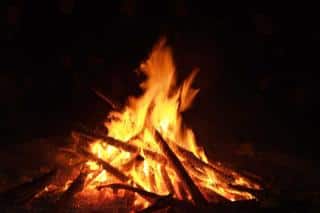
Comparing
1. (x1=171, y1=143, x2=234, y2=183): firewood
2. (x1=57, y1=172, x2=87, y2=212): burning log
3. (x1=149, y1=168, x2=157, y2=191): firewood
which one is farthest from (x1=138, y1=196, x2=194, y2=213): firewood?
(x1=171, y1=143, x2=234, y2=183): firewood

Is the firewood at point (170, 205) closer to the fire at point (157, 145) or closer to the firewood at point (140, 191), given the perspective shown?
the firewood at point (140, 191)

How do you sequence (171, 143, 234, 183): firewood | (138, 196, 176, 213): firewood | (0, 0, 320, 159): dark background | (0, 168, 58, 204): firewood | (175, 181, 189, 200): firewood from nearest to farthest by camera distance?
(138, 196, 176, 213): firewood
(0, 168, 58, 204): firewood
(175, 181, 189, 200): firewood
(171, 143, 234, 183): firewood
(0, 0, 320, 159): dark background

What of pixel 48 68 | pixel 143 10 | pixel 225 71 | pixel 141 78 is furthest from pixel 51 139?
pixel 225 71

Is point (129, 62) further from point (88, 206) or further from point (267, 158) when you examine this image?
point (88, 206)

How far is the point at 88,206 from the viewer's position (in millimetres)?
2732

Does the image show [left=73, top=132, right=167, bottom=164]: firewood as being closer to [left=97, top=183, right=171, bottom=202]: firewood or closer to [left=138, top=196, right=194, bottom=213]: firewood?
[left=97, top=183, right=171, bottom=202]: firewood

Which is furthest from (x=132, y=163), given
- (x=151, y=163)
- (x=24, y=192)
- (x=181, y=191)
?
(x=24, y=192)

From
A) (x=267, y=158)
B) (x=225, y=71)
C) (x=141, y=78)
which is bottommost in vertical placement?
(x=267, y=158)

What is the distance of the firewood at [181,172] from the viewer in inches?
107

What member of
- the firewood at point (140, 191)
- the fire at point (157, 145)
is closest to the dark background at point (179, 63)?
the fire at point (157, 145)

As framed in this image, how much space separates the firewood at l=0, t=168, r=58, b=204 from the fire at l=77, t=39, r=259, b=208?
0.87 ft

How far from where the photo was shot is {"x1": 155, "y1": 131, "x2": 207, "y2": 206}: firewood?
272 centimetres

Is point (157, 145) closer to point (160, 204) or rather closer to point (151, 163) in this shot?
point (151, 163)

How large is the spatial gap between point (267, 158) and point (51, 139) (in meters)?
1.64
